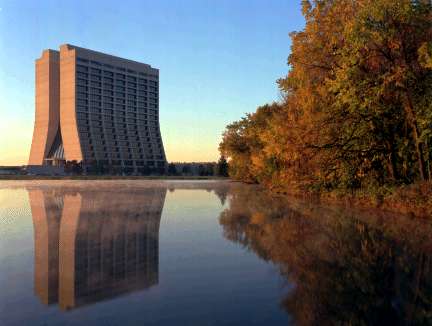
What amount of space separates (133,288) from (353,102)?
1676 centimetres

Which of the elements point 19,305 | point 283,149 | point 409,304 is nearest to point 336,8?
point 283,149

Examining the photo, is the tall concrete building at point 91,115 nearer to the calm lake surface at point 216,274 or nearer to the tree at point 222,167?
the tree at point 222,167

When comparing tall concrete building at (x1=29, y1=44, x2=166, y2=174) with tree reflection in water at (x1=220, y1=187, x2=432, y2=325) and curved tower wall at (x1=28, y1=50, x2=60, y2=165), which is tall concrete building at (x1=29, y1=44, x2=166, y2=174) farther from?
tree reflection in water at (x1=220, y1=187, x2=432, y2=325)

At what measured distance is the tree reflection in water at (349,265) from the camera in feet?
21.1

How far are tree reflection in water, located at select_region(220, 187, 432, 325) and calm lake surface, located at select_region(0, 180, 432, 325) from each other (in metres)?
0.03

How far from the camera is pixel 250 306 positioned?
Answer: 22.1 ft

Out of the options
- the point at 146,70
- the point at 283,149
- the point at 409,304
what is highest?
the point at 146,70

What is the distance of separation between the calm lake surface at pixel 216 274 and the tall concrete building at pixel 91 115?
5980 inches

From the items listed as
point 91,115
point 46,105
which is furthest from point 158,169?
point 46,105

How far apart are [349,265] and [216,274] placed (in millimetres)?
2881

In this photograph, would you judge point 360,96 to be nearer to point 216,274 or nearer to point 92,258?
point 216,274

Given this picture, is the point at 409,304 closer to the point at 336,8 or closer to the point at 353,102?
the point at 353,102

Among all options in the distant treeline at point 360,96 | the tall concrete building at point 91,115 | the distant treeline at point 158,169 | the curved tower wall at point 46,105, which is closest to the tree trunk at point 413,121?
the distant treeline at point 360,96

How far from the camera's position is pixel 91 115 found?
563 ft
